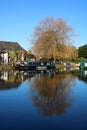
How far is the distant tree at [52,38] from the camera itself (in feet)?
183

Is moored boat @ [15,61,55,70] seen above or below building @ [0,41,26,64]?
below

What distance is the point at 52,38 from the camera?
184 feet

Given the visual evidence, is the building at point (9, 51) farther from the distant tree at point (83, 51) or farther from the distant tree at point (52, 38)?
the distant tree at point (83, 51)

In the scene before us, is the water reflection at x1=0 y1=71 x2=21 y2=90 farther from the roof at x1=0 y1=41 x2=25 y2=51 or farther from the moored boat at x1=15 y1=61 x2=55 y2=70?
the roof at x1=0 y1=41 x2=25 y2=51

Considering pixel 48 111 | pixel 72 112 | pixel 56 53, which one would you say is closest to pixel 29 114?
pixel 48 111

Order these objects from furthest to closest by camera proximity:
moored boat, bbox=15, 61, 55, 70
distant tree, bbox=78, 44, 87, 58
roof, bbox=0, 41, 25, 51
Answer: distant tree, bbox=78, 44, 87, 58 < roof, bbox=0, 41, 25, 51 < moored boat, bbox=15, 61, 55, 70

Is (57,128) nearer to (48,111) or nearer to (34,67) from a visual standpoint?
(48,111)

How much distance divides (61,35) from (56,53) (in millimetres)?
3913

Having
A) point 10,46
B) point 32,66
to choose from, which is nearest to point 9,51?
point 10,46

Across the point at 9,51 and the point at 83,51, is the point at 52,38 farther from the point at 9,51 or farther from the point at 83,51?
the point at 83,51

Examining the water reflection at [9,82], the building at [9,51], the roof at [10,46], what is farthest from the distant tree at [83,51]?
the water reflection at [9,82]

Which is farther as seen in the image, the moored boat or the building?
the building

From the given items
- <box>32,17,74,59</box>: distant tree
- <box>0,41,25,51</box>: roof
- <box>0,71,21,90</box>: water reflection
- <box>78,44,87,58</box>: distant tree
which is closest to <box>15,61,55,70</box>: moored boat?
<box>32,17,74,59</box>: distant tree

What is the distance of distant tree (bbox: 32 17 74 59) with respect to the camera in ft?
183
